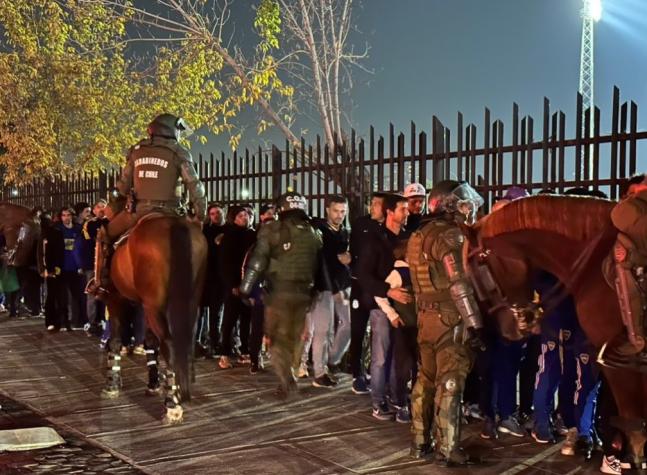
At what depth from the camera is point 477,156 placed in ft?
27.5

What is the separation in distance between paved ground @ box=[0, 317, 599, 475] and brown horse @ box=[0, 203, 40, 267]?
472 cm

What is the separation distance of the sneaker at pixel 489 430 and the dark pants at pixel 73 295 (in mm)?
8752

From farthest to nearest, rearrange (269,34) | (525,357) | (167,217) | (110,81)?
(110,81), (269,34), (167,217), (525,357)

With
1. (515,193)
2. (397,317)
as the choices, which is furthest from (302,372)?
(515,193)

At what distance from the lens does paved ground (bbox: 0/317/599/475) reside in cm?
594

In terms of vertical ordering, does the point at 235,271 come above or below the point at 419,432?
above

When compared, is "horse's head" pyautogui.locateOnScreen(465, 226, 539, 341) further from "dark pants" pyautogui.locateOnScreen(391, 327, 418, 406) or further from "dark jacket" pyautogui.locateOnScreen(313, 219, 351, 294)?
"dark jacket" pyautogui.locateOnScreen(313, 219, 351, 294)

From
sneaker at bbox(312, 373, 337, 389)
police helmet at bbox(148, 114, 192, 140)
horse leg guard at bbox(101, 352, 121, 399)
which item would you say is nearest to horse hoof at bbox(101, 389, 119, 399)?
horse leg guard at bbox(101, 352, 121, 399)

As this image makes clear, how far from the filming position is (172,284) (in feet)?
24.3

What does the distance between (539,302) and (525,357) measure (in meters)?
2.30

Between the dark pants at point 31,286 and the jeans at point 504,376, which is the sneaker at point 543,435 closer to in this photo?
the jeans at point 504,376

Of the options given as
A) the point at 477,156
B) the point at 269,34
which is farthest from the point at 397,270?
the point at 269,34

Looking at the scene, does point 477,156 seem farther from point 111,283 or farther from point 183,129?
point 111,283

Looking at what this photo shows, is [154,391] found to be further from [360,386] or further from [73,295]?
[73,295]
